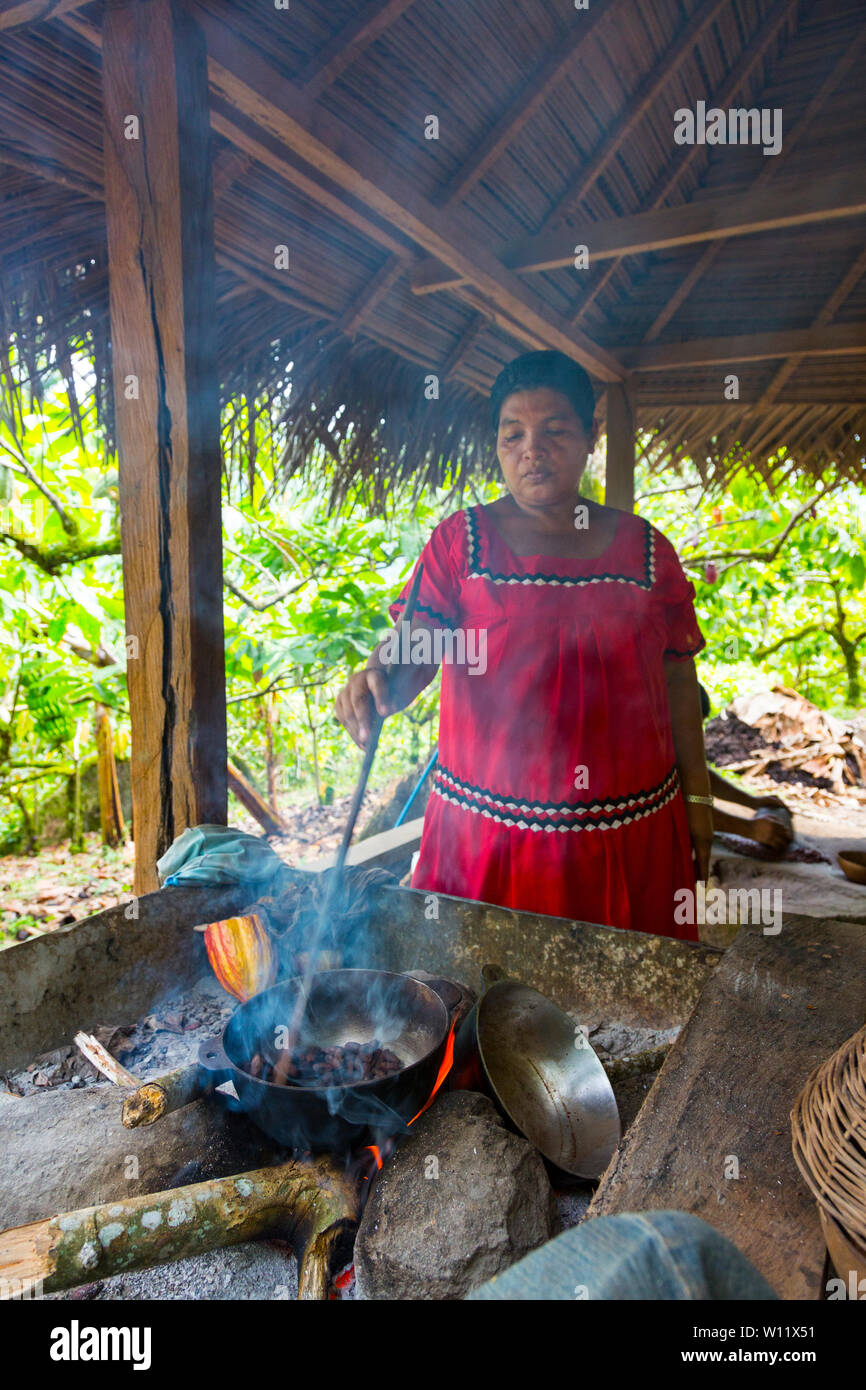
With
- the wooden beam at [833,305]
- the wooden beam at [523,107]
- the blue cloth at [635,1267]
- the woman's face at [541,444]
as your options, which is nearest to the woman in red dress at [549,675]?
the woman's face at [541,444]

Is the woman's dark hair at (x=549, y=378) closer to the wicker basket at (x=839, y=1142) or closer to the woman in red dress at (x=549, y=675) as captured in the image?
the woman in red dress at (x=549, y=675)

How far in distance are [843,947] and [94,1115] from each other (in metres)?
1.53

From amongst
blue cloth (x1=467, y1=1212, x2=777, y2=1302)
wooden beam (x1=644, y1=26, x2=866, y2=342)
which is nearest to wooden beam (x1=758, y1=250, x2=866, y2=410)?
wooden beam (x1=644, y1=26, x2=866, y2=342)

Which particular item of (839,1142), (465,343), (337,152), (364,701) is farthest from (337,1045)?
(465,343)

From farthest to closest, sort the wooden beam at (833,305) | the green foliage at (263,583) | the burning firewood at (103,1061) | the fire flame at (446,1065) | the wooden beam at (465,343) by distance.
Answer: the green foliage at (263,583) → the wooden beam at (465,343) → the wooden beam at (833,305) → the burning firewood at (103,1061) → the fire flame at (446,1065)

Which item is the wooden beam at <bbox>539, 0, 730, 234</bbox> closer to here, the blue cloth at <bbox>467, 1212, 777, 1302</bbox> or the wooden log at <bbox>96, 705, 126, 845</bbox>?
the blue cloth at <bbox>467, 1212, 777, 1302</bbox>

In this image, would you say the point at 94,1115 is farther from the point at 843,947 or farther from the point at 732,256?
the point at 732,256

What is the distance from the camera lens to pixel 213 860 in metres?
2.00

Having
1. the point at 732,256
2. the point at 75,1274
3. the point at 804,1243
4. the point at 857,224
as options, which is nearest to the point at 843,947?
the point at 804,1243

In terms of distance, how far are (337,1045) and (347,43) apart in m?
2.39

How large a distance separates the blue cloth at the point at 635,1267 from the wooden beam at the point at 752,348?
370 cm

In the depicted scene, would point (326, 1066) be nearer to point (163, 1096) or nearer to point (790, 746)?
point (163, 1096)

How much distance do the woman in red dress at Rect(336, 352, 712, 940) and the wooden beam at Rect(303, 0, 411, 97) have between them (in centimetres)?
82

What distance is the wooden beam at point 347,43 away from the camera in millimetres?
1872
